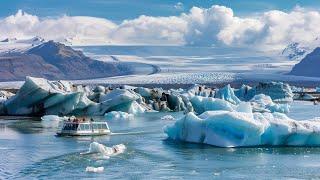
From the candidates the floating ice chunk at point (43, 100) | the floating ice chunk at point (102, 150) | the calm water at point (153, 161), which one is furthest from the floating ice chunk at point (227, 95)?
the floating ice chunk at point (102, 150)

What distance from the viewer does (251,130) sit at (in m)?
31.3

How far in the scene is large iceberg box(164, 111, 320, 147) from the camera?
1220 inches

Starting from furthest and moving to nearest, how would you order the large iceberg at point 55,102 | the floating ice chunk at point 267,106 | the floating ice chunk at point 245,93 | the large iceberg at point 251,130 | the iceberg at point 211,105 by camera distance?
1. the floating ice chunk at point 245,93
2. the floating ice chunk at point 267,106
3. the large iceberg at point 55,102
4. the iceberg at point 211,105
5. the large iceberg at point 251,130

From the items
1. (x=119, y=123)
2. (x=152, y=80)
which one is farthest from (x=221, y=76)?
(x=119, y=123)

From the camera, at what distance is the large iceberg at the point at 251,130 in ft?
102

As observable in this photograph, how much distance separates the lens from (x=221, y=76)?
627ft

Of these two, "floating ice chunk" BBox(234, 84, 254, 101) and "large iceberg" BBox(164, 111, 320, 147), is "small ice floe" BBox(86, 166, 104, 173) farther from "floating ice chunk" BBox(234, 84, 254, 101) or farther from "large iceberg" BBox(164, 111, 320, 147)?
"floating ice chunk" BBox(234, 84, 254, 101)

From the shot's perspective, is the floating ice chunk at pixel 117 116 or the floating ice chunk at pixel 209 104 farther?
the floating ice chunk at pixel 117 116

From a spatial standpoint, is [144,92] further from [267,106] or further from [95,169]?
[95,169]

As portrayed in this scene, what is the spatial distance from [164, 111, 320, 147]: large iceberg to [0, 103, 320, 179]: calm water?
0.56 metres

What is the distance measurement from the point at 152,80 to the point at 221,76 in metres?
17.9

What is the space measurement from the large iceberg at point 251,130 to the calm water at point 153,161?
22.0 inches

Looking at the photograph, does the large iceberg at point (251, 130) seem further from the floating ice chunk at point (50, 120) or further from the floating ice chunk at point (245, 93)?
the floating ice chunk at point (245, 93)

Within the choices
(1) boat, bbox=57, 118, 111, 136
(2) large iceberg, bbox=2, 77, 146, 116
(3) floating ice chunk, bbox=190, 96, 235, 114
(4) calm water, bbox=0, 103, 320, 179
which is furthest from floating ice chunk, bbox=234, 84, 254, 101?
(4) calm water, bbox=0, 103, 320, 179
